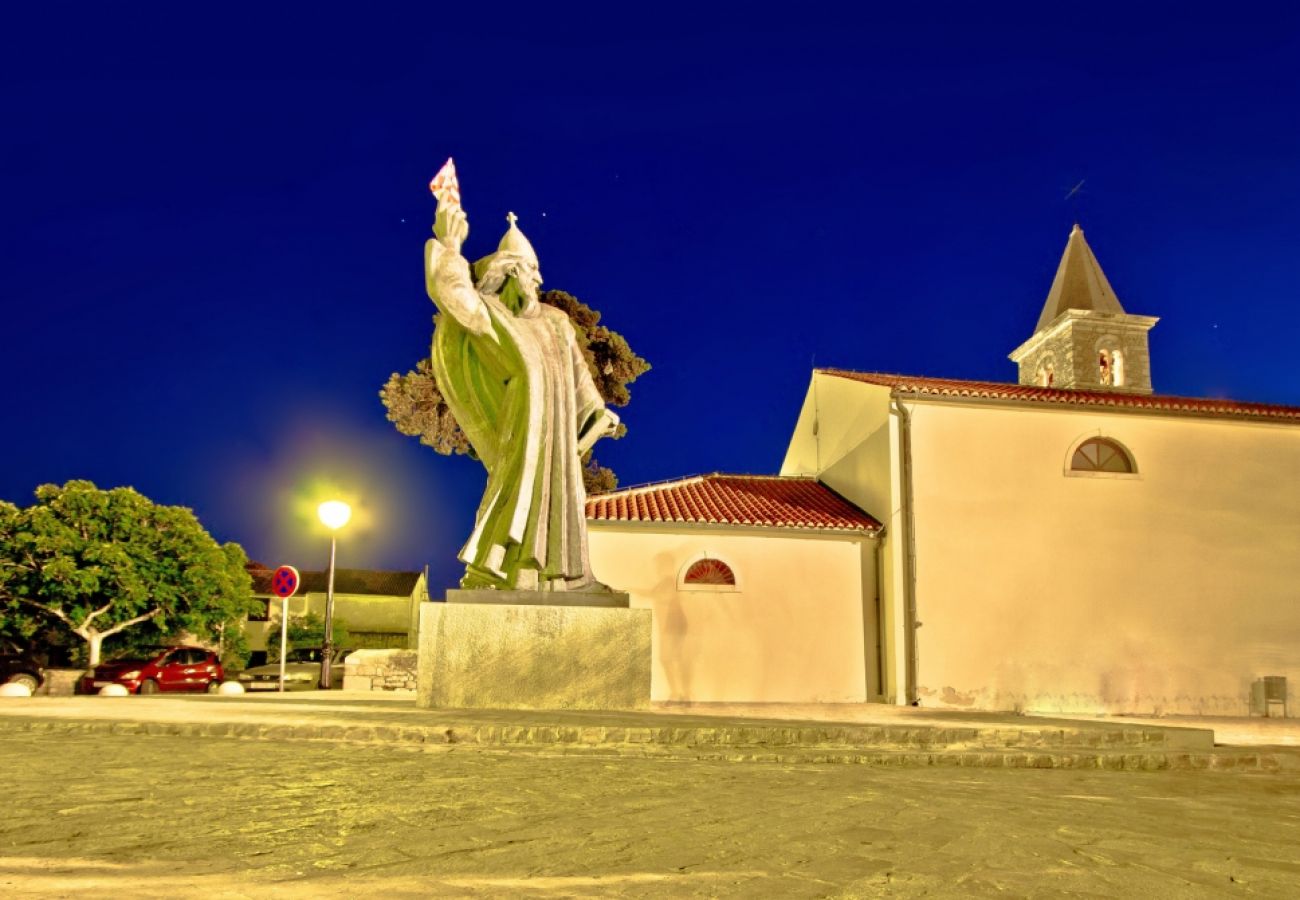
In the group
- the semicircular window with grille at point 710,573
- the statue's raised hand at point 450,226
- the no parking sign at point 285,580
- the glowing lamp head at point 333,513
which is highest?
the statue's raised hand at point 450,226

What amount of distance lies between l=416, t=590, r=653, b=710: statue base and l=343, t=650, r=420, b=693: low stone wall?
10.3 m

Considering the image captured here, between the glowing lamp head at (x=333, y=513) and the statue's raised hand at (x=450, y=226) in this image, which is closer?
the statue's raised hand at (x=450, y=226)

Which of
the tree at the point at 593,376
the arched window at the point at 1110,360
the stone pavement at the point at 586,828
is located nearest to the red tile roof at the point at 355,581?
the tree at the point at 593,376

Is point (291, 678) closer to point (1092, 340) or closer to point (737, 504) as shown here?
point (737, 504)

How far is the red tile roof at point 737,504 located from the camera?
17797mm

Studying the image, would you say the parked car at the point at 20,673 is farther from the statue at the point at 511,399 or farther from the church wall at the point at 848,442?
A: the statue at the point at 511,399

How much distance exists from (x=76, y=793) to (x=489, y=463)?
4.22 m

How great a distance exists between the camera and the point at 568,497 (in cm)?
711

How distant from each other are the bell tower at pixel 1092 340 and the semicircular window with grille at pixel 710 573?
15023 mm

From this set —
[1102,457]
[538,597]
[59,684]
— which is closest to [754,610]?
[1102,457]

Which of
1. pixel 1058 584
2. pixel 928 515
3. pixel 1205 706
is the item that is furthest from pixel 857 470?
pixel 1205 706

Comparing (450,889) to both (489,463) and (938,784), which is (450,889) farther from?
(489,463)

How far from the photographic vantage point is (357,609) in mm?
50000

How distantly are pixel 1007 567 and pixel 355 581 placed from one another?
142 ft
